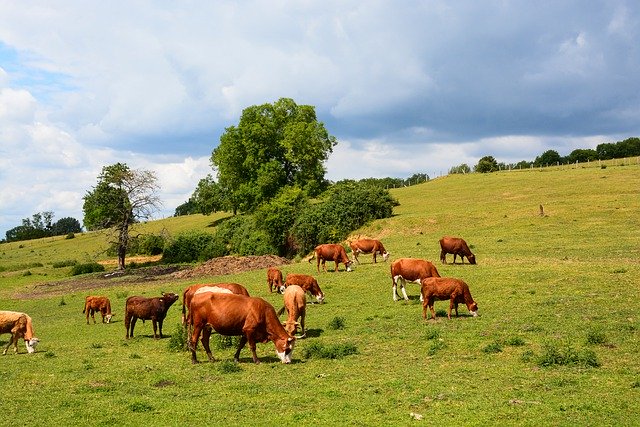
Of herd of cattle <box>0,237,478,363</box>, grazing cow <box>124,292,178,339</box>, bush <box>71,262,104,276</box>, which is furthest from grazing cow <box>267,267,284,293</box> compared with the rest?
bush <box>71,262,104,276</box>

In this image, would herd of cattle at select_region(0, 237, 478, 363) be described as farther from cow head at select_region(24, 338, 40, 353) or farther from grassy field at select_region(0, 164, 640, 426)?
grassy field at select_region(0, 164, 640, 426)

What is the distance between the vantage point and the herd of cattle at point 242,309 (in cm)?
1529

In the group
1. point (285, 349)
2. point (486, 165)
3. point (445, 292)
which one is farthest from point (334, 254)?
point (486, 165)

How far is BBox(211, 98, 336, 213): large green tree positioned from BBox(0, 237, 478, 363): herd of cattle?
35715 mm

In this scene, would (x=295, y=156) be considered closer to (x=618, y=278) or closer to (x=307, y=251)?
(x=307, y=251)

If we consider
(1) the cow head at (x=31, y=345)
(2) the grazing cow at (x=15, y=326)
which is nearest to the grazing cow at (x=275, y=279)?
(2) the grazing cow at (x=15, y=326)

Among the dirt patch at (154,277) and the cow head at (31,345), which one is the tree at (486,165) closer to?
the dirt patch at (154,277)

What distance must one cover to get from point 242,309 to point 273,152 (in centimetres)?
5376

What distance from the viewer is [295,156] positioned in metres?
66.1

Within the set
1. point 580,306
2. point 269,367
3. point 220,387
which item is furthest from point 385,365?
point 580,306

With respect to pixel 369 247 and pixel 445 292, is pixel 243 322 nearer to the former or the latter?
pixel 445 292

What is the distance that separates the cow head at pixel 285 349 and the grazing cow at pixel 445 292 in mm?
6598

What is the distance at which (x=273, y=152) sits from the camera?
6800cm

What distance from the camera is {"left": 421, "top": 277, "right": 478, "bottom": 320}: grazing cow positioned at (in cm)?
1978
